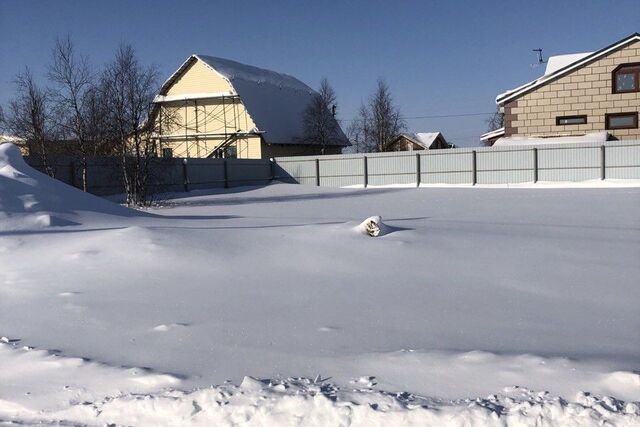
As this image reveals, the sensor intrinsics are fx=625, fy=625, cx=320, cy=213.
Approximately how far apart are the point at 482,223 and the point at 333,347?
808 centimetres

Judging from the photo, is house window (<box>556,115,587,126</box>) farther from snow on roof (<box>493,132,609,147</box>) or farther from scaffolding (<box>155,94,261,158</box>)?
scaffolding (<box>155,94,261,158</box>)

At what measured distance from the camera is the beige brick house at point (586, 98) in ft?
96.5

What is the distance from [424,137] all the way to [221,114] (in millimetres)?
31296

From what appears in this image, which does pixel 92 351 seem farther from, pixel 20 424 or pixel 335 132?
pixel 335 132

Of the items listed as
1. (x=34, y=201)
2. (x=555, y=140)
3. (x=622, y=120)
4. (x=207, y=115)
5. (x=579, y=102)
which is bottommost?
(x=34, y=201)

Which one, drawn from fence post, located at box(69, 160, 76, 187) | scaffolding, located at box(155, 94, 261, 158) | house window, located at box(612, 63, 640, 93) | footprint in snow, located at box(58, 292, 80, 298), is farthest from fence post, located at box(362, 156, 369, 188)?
footprint in snow, located at box(58, 292, 80, 298)

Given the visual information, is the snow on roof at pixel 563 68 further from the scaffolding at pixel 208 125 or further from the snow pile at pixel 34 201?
the snow pile at pixel 34 201

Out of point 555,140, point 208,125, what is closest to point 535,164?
point 555,140

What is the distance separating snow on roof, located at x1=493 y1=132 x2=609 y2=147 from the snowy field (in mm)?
20522

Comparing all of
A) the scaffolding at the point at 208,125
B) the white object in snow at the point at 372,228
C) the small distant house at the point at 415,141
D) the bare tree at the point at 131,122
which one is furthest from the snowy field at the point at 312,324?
the small distant house at the point at 415,141

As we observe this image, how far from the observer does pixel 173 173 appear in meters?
30.4

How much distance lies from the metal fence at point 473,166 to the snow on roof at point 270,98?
5296mm

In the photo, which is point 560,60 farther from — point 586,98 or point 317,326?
point 317,326

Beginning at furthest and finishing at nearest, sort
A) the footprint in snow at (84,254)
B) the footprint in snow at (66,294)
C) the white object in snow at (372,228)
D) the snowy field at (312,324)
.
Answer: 1. the white object in snow at (372,228)
2. the footprint in snow at (84,254)
3. the footprint in snow at (66,294)
4. the snowy field at (312,324)
